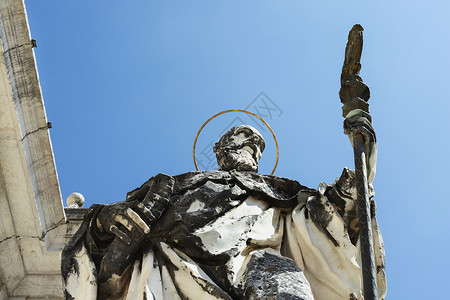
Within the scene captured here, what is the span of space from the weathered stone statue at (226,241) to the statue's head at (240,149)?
831 millimetres

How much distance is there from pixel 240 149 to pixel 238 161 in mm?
245

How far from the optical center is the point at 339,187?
25.6ft

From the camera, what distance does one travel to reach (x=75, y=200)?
1138cm

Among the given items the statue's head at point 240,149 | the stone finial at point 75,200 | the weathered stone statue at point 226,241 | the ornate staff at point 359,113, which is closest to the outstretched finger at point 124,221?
the weathered stone statue at point 226,241

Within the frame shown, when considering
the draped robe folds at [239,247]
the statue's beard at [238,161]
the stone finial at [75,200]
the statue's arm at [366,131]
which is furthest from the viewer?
the stone finial at [75,200]

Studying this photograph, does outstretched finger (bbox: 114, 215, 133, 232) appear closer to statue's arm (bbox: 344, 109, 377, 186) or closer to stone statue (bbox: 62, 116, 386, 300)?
stone statue (bbox: 62, 116, 386, 300)

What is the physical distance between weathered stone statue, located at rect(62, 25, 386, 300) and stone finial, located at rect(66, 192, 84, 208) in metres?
3.48

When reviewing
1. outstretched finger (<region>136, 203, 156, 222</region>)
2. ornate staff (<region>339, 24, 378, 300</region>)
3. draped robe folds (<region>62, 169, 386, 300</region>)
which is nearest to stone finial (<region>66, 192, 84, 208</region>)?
draped robe folds (<region>62, 169, 386, 300</region>)

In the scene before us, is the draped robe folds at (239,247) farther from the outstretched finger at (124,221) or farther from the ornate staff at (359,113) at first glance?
the ornate staff at (359,113)

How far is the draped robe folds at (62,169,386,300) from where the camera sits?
22.4 ft

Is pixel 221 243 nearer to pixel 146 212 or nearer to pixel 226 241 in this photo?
pixel 226 241

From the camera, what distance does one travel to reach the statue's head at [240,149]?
29.6 feet

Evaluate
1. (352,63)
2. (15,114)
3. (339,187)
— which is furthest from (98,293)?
(15,114)

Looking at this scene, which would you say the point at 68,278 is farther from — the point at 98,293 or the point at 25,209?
the point at 25,209
